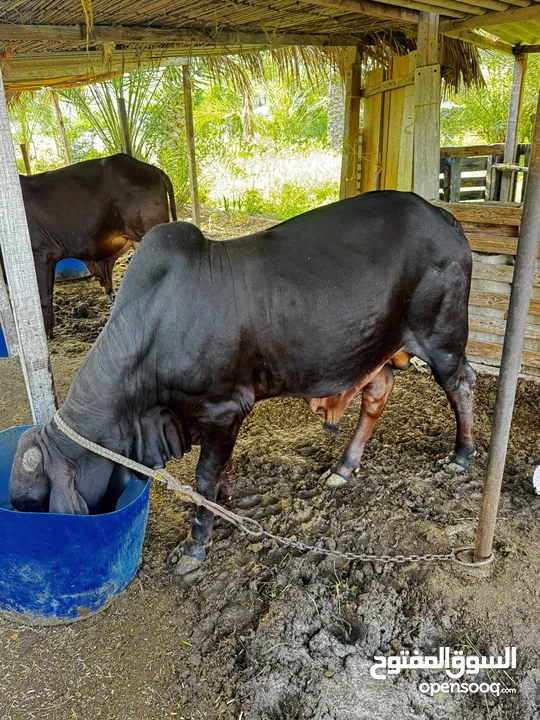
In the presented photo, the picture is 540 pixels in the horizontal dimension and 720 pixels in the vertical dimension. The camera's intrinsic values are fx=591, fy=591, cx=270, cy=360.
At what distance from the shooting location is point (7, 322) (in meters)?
4.78

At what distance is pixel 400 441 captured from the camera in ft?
12.2

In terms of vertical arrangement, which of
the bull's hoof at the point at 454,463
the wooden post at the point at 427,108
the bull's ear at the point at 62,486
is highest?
the wooden post at the point at 427,108

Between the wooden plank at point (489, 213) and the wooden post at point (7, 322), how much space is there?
340 centimetres

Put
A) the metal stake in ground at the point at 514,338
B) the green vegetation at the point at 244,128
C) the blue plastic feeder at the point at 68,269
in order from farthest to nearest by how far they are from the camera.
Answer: the green vegetation at the point at 244,128 → the blue plastic feeder at the point at 68,269 → the metal stake in ground at the point at 514,338

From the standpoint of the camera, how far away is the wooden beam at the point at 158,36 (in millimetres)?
4418

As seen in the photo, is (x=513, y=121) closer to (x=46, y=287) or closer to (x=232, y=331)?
(x=46, y=287)

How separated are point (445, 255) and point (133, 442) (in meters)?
1.78

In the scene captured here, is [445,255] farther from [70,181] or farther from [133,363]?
[70,181]

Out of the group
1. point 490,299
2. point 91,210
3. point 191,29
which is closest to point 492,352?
point 490,299

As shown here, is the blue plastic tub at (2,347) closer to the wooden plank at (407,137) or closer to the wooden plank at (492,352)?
the wooden plank at (407,137)

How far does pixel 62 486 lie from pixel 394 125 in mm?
Result: 4108

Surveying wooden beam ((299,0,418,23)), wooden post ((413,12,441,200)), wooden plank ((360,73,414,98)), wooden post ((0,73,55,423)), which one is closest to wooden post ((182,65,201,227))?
wooden plank ((360,73,414,98))

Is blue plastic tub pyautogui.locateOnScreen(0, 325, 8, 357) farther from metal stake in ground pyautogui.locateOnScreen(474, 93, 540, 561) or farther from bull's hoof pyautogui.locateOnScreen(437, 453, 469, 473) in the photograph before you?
metal stake in ground pyautogui.locateOnScreen(474, 93, 540, 561)

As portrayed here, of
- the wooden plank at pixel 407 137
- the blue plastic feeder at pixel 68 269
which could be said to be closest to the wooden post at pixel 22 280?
the wooden plank at pixel 407 137
